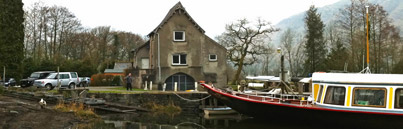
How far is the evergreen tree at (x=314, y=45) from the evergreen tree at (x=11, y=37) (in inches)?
1542

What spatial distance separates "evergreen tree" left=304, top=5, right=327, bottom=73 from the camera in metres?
58.4

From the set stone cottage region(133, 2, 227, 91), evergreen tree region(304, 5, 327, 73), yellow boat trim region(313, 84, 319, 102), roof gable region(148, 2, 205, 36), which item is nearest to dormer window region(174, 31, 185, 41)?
stone cottage region(133, 2, 227, 91)

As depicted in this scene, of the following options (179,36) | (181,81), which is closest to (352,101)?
(181,81)

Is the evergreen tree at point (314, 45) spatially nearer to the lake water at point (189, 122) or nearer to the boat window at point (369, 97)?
the lake water at point (189, 122)

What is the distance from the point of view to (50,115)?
74.3 ft

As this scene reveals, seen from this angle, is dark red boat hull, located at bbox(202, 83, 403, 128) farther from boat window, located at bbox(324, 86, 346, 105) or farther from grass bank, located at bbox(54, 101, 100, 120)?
grass bank, located at bbox(54, 101, 100, 120)

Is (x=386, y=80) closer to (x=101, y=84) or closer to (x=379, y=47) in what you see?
(x=379, y=47)

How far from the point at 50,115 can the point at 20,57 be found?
1676cm

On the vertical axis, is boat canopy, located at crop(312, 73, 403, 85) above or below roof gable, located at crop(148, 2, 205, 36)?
below

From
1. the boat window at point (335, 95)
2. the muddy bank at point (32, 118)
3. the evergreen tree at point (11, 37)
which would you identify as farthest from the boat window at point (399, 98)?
the evergreen tree at point (11, 37)

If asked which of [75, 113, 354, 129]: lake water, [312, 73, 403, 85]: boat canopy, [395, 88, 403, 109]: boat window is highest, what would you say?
[312, 73, 403, 85]: boat canopy

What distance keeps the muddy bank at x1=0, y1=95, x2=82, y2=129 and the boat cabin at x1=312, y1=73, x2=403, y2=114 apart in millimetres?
13401

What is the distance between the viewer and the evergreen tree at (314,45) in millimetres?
58441

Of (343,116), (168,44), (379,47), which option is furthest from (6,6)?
(379,47)
